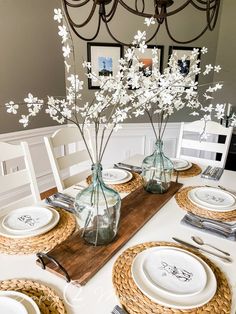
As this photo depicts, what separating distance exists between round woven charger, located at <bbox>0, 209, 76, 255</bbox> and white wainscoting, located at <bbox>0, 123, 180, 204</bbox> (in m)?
2.06

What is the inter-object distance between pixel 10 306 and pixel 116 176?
1033mm

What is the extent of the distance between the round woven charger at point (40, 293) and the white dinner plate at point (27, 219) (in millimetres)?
274

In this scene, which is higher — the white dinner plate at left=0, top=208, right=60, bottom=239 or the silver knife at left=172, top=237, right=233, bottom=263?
the white dinner plate at left=0, top=208, right=60, bottom=239

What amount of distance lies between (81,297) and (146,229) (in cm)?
44

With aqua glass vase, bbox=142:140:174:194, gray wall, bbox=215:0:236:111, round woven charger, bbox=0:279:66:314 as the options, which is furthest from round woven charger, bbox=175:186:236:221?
gray wall, bbox=215:0:236:111

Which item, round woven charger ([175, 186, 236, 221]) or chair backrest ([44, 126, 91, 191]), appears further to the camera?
chair backrest ([44, 126, 91, 191])

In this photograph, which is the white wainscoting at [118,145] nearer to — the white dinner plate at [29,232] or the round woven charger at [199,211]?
the round woven charger at [199,211]

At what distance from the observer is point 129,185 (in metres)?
1.55

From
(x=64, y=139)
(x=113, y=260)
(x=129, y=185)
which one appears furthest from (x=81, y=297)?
(x=64, y=139)

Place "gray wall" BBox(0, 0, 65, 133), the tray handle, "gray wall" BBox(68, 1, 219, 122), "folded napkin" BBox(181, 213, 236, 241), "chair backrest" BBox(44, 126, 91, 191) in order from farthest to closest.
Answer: "gray wall" BBox(68, 1, 219, 122), "gray wall" BBox(0, 0, 65, 133), "chair backrest" BBox(44, 126, 91, 191), "folded napkin" BBox(181, 213, 236, 241), the tray handle

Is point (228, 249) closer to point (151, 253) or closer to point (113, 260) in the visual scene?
point (151, 253)

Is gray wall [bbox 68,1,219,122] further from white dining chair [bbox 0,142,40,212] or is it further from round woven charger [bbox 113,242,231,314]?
round woven charger [bbox 113,242,231,314]

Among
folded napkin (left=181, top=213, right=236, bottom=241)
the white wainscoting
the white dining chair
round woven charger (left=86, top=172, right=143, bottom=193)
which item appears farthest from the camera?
the white wainscoting

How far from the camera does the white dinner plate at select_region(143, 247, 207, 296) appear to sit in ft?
2.48
